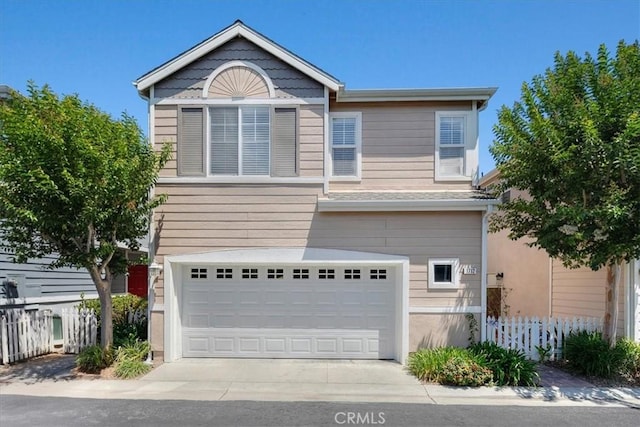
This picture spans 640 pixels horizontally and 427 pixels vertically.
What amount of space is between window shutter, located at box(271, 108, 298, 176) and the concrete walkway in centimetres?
430

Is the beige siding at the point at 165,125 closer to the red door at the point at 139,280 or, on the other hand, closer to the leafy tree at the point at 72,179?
the leafy tree at the point at 72,179

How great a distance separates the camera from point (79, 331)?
9.94 m

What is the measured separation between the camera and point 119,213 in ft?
26.3

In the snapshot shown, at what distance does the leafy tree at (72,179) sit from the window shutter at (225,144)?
4.15 ft

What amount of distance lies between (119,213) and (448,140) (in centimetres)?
725

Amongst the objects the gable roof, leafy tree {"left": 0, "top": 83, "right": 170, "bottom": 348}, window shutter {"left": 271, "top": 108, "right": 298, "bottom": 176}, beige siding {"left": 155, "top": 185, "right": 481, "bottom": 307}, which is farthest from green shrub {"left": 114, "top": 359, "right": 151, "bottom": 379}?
the gable roof

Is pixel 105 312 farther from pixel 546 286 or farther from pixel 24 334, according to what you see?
pixel 546 286

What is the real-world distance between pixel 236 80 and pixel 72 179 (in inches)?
159

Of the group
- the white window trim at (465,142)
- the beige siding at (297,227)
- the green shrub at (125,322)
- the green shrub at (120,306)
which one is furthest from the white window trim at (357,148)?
the green shrub at (120,306)

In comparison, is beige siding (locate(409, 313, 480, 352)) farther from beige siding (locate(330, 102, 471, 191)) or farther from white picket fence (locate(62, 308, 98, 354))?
white picket fence (locate(62, 308, 98, 354))

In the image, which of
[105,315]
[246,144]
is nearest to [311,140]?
[246,144]

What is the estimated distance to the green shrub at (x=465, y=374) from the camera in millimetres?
7445

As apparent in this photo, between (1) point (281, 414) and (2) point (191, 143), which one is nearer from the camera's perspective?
(1) point (281, 414)

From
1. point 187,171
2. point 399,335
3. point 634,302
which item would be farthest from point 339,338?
point 634,302
